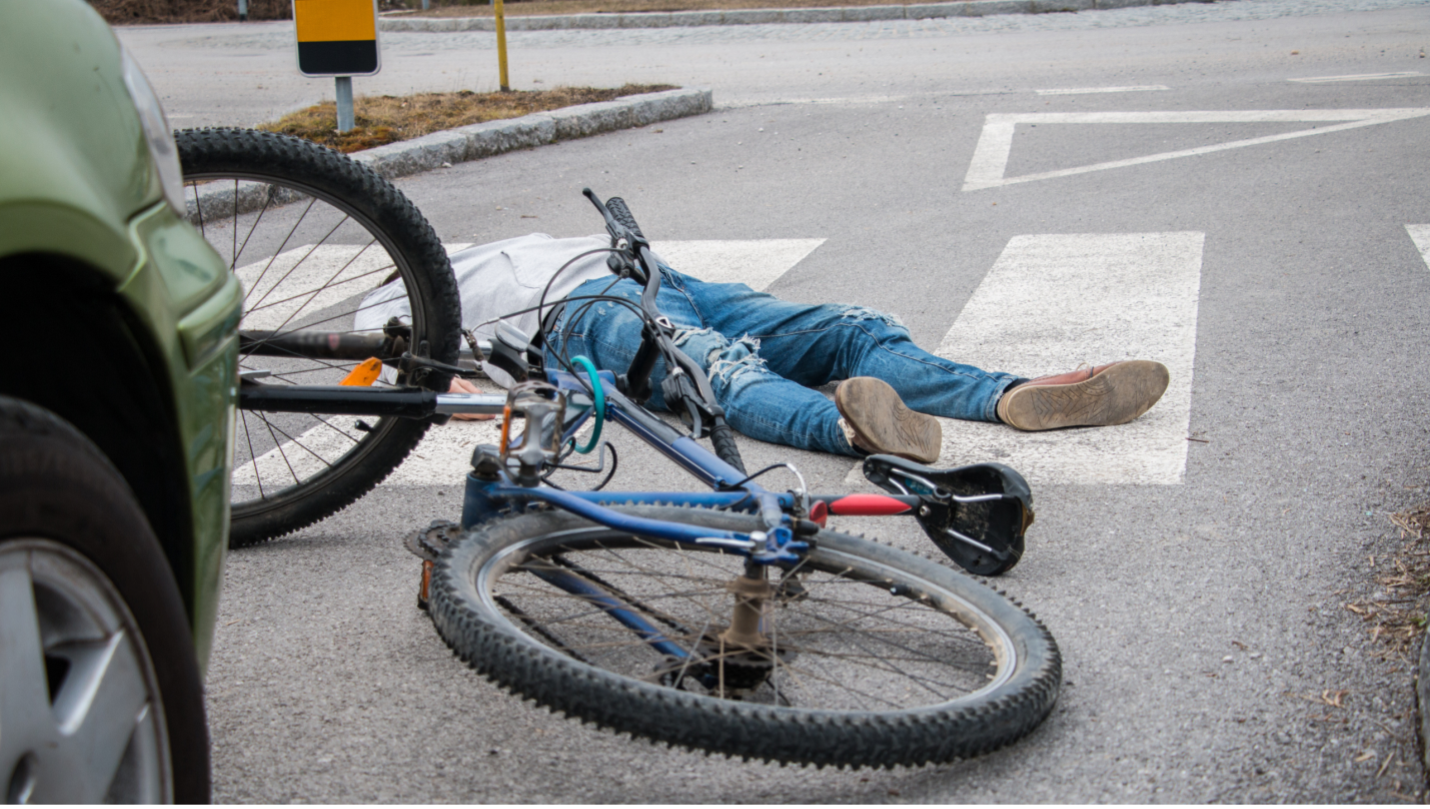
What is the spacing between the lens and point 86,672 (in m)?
1.28

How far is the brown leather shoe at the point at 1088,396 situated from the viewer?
3471mm

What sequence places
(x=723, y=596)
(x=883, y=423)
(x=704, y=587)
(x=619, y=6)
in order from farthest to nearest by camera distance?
(x=619, y=6) < (x=883, y=423) < (x=704, y=587) < (x=723, y=596)

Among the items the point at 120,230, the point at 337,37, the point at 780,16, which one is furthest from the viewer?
the point at 780,16

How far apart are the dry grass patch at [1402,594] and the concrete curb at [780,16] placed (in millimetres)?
14364

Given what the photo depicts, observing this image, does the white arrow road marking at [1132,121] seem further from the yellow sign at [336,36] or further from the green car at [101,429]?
the green car at [101,429]

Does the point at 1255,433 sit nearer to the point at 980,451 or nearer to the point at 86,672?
the point at 980,451

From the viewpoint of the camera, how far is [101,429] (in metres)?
1.49

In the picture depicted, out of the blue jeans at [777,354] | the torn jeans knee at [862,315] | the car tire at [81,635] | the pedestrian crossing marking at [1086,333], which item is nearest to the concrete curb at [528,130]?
the blue jeans at [777,354]

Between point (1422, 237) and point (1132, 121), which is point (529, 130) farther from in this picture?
point (1422, 237)

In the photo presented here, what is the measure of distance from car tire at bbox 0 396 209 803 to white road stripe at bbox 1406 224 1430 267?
508 centimetres

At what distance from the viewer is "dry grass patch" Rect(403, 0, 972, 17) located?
17.3 meters

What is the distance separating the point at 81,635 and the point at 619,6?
59.1 ft

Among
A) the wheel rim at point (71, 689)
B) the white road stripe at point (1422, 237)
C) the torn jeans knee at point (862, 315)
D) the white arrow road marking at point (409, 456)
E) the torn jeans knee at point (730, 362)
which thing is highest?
the wheel rim at point (71, 689)

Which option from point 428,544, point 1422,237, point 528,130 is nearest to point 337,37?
point 528,130
